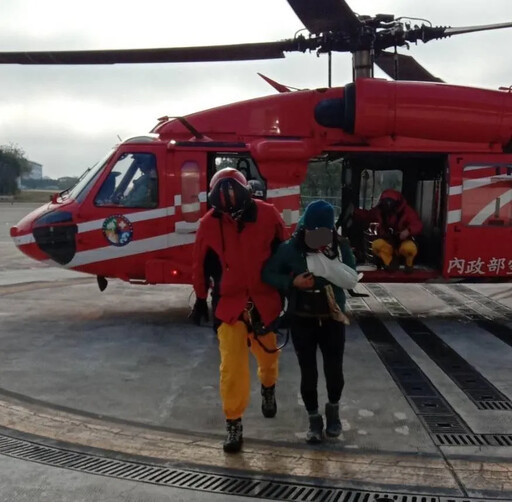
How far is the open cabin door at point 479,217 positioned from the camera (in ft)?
26.3

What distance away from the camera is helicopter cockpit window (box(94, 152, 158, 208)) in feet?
26.6

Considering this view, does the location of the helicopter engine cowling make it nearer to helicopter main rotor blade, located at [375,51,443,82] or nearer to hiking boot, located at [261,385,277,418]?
helicopter main rotor blade, located at [375,51,443,82]

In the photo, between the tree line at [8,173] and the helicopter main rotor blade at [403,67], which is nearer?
the helicopter main rotor blade at [403,67]

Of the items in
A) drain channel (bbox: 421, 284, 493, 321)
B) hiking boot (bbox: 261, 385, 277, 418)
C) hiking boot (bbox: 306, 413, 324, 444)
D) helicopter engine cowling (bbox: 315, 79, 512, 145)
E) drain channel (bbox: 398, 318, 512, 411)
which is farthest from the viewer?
drain channel (bbox: 421, 284, 493, 321)

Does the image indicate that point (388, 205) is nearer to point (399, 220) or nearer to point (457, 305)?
point (399, 220)

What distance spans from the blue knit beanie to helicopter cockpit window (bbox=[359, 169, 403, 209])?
573 cm

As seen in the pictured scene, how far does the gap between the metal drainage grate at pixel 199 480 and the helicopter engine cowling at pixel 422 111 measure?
17.1ft

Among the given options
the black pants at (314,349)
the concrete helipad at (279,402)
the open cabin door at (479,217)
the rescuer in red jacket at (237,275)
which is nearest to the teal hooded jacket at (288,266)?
the rescuer in red jacket at (237,275)

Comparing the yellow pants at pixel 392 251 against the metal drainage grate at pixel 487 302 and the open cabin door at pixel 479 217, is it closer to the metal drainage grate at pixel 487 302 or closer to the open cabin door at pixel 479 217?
the open cabin door at pixel 479 217

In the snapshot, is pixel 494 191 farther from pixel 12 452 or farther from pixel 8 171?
pixel 8 171

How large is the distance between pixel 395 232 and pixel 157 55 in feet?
12.8

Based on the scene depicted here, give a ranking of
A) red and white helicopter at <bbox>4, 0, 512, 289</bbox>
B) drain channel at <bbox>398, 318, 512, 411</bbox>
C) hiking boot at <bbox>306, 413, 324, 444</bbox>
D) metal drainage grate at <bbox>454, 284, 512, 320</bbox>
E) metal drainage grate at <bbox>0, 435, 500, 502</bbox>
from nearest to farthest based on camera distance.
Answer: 1. metal drainage grate at <bbox>0, 435, 500, 502</bbox>
2. hiking boot at <bbox>306, 413, 324, 444</bbox>
3. drain channel at <bbox>398, 318, 512, 411</bbox>
4. red and white helicopter at <bbox>4, 0, 512, 289</bbox>
5. metal drainage grate at <bbox>454, 284, 512, 320</bbox>

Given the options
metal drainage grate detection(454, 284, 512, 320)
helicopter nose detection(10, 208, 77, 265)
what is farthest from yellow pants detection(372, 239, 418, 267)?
helicopter nose detection(10, 208, 77, 265)

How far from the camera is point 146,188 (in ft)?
26.6
